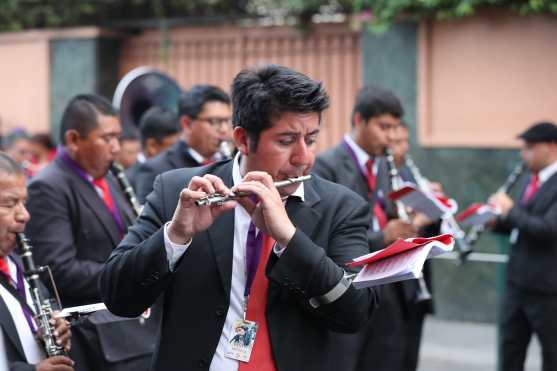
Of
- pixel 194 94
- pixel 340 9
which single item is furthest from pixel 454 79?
pixel 194 94

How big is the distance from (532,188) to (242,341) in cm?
485

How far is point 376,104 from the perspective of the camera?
6180mm

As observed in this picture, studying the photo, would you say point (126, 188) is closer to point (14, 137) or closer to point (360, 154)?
point (360, 154)

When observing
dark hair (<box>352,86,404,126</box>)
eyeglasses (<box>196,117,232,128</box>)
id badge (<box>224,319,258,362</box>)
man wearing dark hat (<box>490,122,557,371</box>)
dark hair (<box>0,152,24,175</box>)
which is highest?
dark hair (<box>352,86,404,126</box>)

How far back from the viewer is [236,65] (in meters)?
11.4

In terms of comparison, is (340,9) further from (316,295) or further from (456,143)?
(316,295)

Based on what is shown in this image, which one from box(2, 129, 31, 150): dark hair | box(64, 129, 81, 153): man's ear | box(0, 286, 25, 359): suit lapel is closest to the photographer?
box(0, 286, 25, 359): suit lapel

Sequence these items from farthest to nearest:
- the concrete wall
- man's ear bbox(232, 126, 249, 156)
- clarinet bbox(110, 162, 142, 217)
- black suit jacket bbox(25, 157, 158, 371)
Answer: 1. the concrete wall
2. clarinet bbox(110, 162, 142, 217)
3. black suit jacket bbox(25, 157, 158, 371)
4. man's ear bbox(232, 126, 249, 156)

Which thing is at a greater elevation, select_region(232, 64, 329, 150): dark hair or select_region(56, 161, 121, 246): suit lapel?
select_region(232, 64, 329, 150): dark hair

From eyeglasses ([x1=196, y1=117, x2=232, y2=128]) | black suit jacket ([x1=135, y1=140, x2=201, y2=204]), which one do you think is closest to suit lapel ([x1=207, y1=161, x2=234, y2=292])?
black suit jacket ([x1=135, y1=140, x2=201, y2=204])

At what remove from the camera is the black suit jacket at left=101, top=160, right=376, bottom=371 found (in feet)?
9.97

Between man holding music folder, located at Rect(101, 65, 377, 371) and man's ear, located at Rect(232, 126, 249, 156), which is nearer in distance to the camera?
man holding music folder, located at Rect(101, 65, 377, 371)

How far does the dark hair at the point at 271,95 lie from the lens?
3133mm

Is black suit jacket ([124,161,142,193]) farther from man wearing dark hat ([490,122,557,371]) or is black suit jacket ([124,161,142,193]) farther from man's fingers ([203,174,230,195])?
man's fingers ([203,174,230,195])
